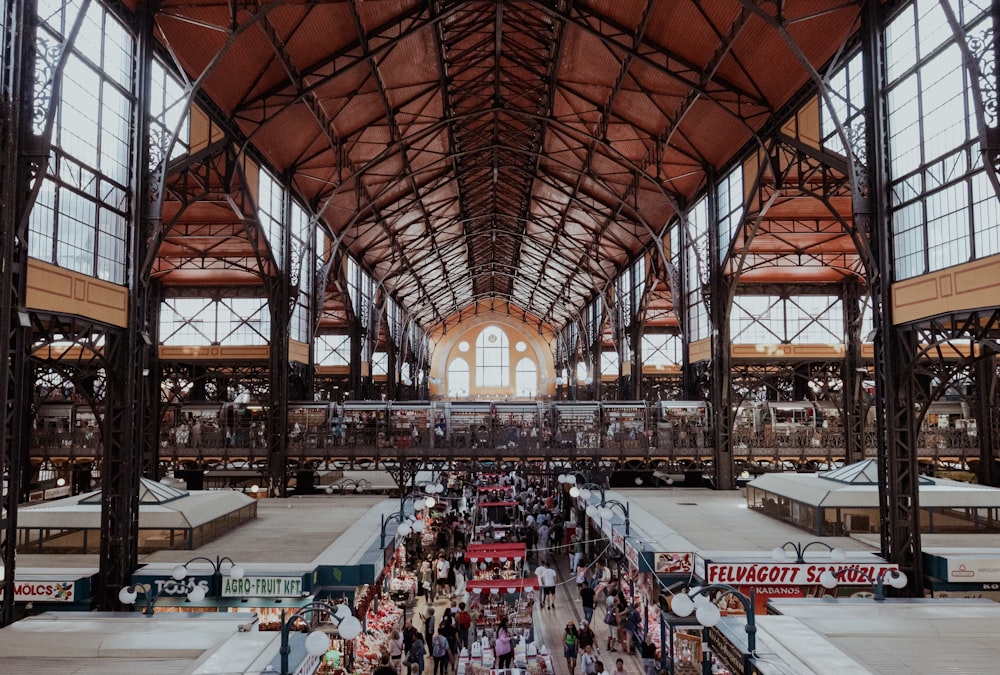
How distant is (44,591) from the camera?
14.3m

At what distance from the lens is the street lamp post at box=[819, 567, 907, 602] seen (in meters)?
13.0

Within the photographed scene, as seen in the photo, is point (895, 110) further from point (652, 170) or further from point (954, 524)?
point (652, 170)

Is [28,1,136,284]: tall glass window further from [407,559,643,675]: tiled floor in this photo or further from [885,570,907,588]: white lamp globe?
[885,570,907,588]: white lamp globe

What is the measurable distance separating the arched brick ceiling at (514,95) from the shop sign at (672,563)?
12.4 m

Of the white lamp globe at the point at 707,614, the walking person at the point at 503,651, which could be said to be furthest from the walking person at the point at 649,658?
the white lamp globe at the point at 707,614

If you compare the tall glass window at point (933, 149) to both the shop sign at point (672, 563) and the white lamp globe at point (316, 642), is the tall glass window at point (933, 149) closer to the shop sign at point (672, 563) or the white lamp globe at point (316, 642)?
the shop sign at point (672, 563)

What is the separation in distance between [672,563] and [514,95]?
22.7m

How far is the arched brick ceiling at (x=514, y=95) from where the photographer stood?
2162 cm

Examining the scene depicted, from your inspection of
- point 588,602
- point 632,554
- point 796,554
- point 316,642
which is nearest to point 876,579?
point 796,554

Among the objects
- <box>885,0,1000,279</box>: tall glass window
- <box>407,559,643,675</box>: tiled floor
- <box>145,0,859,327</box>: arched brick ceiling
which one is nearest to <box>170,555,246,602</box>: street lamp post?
<box>407,559,643,675</box>: tiled floor

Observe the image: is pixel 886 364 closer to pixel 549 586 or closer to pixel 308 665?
pixel 549 586

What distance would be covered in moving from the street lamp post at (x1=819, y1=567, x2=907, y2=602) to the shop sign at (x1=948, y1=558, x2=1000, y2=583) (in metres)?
1.49

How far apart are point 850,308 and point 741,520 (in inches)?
705

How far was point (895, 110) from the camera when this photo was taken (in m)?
17.4
